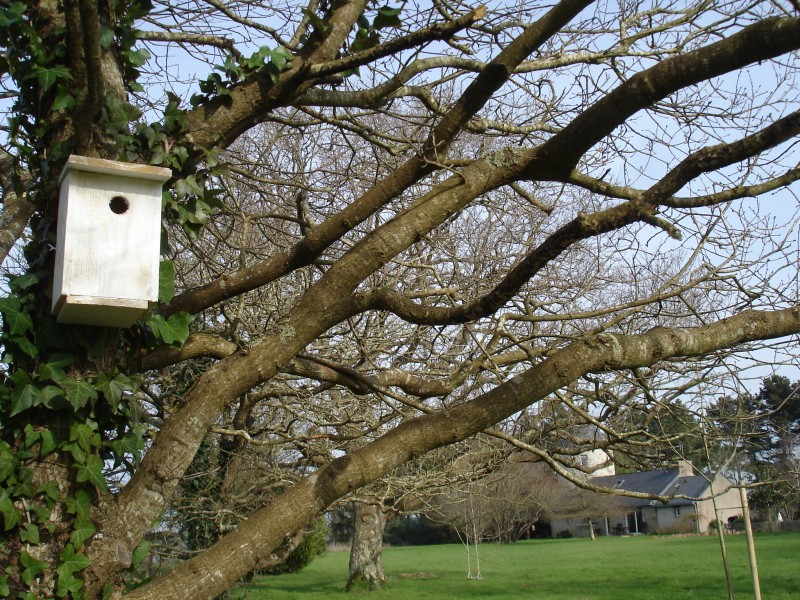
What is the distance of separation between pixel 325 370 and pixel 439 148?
1.25 metres

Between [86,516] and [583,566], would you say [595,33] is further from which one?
[583,566]

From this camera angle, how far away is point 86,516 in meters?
2.80

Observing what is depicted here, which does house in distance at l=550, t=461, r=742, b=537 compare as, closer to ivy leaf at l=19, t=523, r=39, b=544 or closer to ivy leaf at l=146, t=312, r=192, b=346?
ivy leaf at l=146, t=312, r=192, b=346

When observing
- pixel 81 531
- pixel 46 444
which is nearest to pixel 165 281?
pixel 46 444

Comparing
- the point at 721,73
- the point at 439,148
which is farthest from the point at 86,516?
the point at 721,73

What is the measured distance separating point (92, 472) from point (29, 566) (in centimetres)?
38

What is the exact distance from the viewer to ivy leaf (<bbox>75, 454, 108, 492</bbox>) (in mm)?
2812

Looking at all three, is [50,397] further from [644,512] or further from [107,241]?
[644,512]

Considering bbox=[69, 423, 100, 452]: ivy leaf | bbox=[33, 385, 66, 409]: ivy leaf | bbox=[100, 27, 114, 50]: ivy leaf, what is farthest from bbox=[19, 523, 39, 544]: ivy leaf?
bbox=[100, 27, 114, 50]: ivy leaf

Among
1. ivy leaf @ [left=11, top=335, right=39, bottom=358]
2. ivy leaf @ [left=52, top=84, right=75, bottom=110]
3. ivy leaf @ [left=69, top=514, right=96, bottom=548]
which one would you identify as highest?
ivy leaf @ [left=52, top=84, right=75, bottom=110]

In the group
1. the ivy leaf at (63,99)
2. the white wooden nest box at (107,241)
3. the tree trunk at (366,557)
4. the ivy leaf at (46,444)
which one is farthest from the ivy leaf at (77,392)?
the tree trunk at (366,557)

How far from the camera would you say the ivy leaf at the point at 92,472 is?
2.81m

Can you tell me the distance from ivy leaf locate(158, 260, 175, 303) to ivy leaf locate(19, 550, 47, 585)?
3.67 ft

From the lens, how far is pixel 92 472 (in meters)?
2.83
